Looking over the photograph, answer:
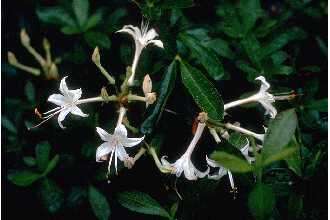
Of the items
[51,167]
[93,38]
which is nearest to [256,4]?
[93,38]

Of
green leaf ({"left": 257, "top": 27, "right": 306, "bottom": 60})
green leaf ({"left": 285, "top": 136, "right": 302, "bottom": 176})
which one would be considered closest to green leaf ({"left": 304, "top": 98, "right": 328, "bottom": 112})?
green leaf ({"left": 257, "top": 27, "right": 306, "bottom": 60})

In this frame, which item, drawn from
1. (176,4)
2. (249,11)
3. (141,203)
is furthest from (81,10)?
(141,203)

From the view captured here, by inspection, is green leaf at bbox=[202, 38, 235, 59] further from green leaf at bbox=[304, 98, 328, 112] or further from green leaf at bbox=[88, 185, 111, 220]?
green leaf at bbox=[88, 185, 111, 220]

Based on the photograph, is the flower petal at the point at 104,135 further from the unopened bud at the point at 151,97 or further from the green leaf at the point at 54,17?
the green leaf at the point at 54,17

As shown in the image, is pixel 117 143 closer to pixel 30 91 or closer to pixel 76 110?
pixel 76 110

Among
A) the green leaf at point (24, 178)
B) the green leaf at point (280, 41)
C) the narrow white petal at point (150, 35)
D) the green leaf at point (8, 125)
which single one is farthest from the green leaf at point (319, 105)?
the green leaf at point (8, 125)
